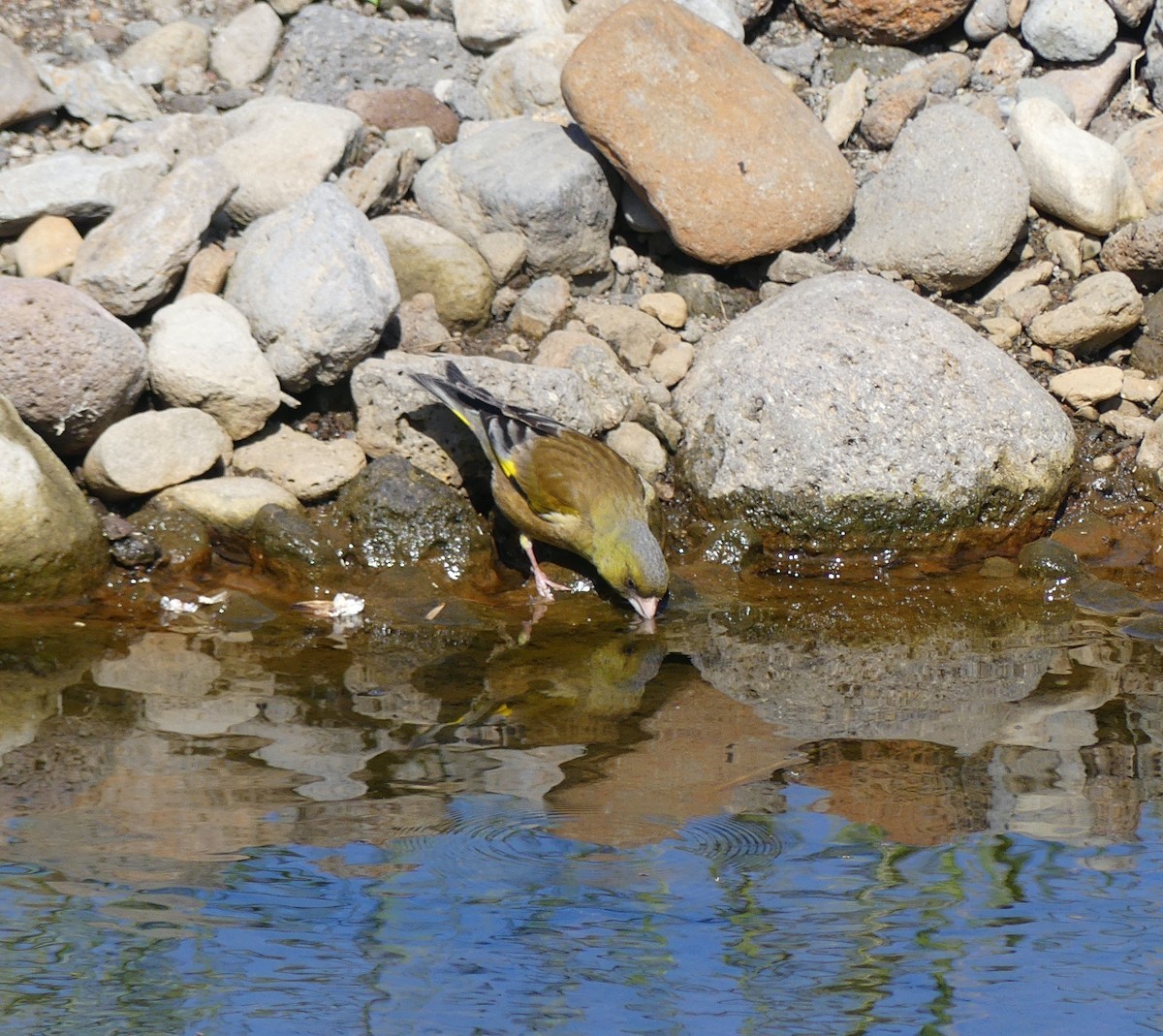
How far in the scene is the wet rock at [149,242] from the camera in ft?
25.3

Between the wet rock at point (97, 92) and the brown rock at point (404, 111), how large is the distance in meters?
1.40

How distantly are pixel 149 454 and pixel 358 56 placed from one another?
411 cm

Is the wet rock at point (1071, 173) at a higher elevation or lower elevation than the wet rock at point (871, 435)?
higher

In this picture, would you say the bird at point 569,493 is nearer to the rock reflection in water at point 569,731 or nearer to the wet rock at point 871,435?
the rock reflection in water at point 569,731

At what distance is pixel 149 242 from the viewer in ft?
25.5

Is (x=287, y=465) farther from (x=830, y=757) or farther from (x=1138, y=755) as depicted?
(x=1138, y=755)

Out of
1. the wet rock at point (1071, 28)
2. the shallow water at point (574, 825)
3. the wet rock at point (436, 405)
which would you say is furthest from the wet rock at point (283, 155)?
the wet rock at point (1071, 28)

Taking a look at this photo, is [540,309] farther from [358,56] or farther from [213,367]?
[358,56]

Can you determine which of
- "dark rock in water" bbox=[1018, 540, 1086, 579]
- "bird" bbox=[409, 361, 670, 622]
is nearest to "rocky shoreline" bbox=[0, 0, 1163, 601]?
"dark rock in water" bbox=[1018, 540, 1086, 579]

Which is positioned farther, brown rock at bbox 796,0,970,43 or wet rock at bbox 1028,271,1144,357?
brown rock at bbox 796,0,970,43

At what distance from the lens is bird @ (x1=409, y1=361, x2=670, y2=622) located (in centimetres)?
688

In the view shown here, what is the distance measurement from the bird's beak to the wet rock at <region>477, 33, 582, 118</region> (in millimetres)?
4181

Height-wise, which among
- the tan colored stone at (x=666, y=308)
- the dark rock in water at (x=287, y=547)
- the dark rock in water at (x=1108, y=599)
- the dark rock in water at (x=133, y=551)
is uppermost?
the tan colored stone at (x=666, y=308)

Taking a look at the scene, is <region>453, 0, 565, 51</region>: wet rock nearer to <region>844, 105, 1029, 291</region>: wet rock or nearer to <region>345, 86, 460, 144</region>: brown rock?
<region>345, 86, 460, 144</region>: brown rock
